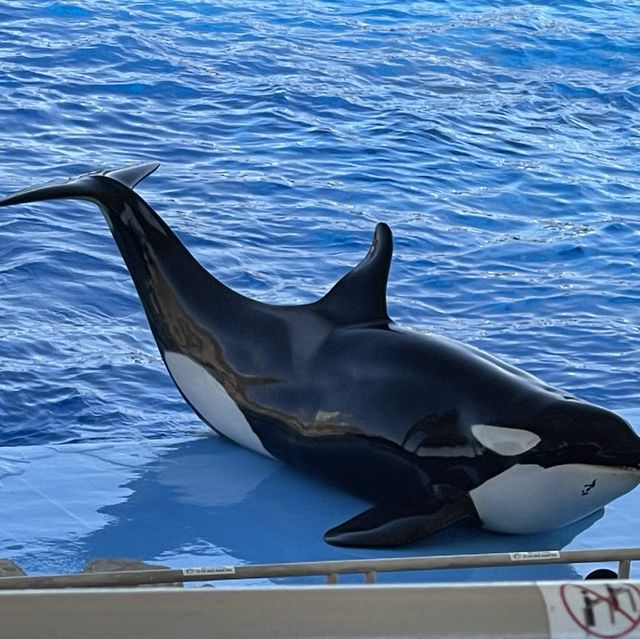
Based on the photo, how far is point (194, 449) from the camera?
4.83m

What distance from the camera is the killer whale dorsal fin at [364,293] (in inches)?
169

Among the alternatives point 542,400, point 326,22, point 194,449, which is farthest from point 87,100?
point 542,400

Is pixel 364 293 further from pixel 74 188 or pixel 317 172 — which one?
pixel 317 172

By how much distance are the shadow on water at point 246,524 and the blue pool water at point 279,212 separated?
1 centimetres

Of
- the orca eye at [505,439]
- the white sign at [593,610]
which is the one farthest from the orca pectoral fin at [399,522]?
the white sign at [593,610]

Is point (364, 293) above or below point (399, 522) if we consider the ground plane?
above

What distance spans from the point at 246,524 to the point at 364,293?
2.74 ft

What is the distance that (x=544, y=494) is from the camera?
392 centimetres

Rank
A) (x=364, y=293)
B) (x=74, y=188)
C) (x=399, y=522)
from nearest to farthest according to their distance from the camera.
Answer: (x=399, y=522) < (x=364, y=293) < (x=74, y=188)

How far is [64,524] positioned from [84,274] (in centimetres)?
432

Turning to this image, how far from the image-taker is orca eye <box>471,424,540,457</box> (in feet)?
12.7


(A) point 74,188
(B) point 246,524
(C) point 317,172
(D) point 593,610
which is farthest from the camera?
(C) point 317,172

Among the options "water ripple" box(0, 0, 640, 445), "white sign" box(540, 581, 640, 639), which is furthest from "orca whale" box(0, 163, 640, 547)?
"white sign" box(540, 581, 640, 639)

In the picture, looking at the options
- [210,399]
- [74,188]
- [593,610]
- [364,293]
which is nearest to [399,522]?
[364,293]
